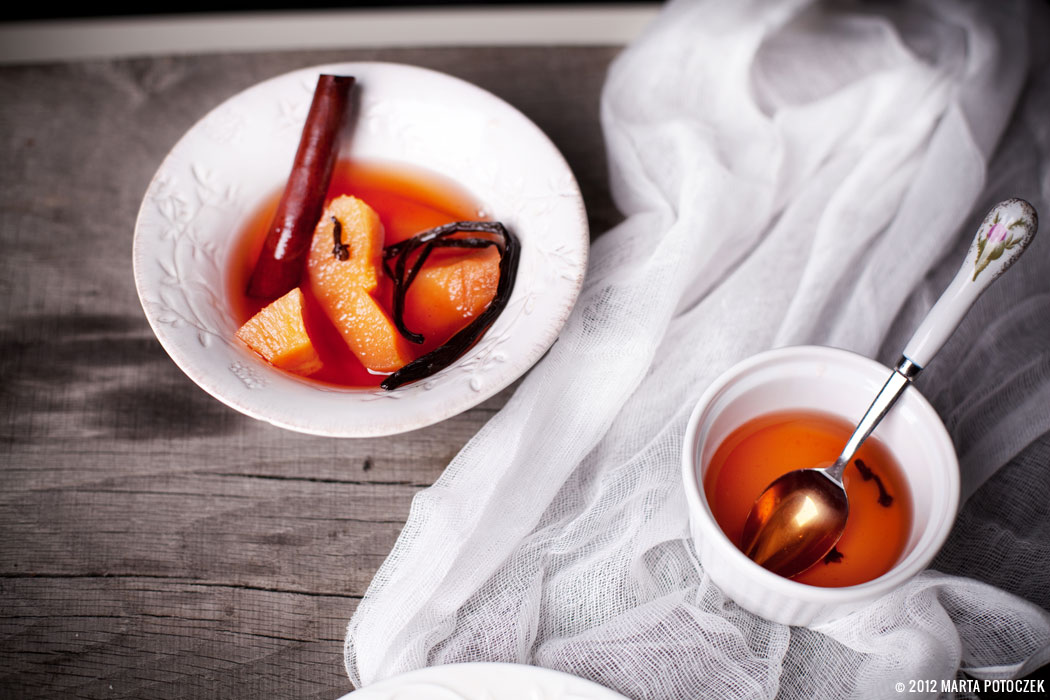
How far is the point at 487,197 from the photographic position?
123 centimetres

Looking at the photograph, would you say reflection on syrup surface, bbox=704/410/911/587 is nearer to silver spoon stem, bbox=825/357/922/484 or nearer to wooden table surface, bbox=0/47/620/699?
silver spoon stem, bbox=825/357/922/484

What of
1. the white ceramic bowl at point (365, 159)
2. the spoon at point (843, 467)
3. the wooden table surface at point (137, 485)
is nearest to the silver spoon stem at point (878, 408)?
the spoon at point (843, 467)

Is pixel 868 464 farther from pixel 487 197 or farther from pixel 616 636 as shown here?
pixel 487 197

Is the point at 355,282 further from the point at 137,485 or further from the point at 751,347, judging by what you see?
the point at 751,347

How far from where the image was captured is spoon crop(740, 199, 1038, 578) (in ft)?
2.77

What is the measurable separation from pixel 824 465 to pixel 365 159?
838 millimetres

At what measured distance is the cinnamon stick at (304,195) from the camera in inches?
45.6

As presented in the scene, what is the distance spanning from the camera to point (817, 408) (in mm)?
976

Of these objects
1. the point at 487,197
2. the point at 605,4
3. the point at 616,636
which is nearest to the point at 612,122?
the point at 487,197

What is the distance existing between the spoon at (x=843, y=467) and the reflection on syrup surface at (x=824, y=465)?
0.08ft

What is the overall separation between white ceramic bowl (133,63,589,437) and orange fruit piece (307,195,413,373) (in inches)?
4.3

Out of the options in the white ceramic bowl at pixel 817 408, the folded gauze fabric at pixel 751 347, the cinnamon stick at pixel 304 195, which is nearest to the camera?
the white ceramic bowl at pixel 817 408

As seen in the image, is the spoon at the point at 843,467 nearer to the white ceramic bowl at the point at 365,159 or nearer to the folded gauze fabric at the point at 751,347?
the folded gauze fabric at the point at 751,347

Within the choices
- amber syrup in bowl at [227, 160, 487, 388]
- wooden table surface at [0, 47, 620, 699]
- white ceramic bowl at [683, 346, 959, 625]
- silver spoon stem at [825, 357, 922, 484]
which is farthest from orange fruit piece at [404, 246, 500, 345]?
silver spoon stem at [825, 357, 922, 484]
